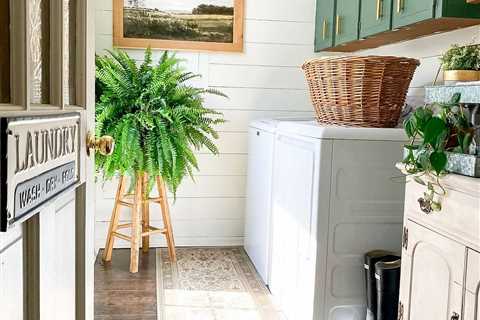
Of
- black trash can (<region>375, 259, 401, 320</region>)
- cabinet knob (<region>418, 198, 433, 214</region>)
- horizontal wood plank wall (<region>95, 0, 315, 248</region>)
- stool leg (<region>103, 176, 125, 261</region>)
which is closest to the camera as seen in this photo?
cabinet knob (<region>418, 198, 433, 214</region>)

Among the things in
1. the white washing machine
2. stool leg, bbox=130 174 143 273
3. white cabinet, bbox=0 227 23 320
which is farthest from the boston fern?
white cabinet, bbox=0 227 23 320

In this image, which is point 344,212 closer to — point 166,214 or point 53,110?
point 166,214

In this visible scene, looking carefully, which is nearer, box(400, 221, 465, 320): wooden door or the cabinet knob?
box(400, 221, 465, 320): wooden door

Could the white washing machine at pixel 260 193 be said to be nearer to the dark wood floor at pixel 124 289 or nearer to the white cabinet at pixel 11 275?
the dark wood floor at pixel 124 289

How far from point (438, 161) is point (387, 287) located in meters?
0.87

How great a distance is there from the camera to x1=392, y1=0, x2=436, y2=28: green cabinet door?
2121 millimetres

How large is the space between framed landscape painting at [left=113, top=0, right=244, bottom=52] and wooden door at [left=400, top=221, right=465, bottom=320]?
2.33m

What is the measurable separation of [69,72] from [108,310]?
1.86 meters

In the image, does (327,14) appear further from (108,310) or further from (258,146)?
(108,310)

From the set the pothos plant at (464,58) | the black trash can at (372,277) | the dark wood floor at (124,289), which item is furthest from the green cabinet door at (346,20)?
the dark wood floor at (124,289)

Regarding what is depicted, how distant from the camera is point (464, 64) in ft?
6.96

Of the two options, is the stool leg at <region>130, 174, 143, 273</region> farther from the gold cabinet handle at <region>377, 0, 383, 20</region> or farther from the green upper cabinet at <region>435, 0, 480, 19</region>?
the green upper cabinet at <region>435, 0, 480, 19</region>

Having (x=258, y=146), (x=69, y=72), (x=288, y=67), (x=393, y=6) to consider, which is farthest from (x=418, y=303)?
(x=288, y=67)

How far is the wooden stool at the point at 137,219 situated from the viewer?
123 inches
